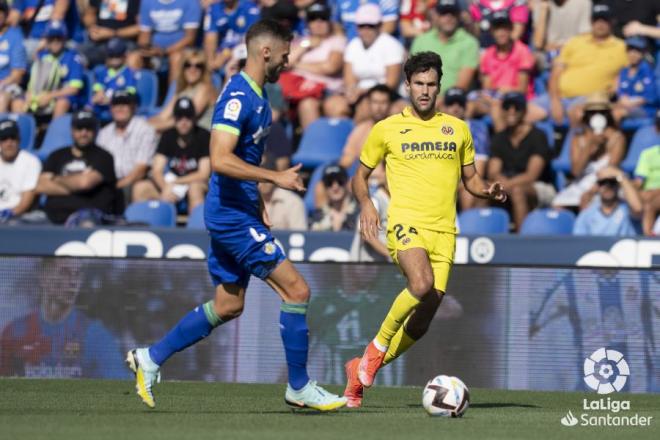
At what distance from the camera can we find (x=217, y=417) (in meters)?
8.14

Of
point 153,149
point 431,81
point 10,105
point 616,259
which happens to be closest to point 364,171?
point 431,81

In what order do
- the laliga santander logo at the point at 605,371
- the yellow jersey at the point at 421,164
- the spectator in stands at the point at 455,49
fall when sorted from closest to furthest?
the yellow jersey at the point at 421,164 → the laliga santander logo at the point at 605,371 → the spectator in stands at the point at 455,49

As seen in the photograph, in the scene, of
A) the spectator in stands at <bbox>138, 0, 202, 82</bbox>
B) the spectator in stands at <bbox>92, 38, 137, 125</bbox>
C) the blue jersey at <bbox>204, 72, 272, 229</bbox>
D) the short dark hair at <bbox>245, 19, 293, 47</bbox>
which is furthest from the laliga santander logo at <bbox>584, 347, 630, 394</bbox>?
the spectator in stands at <bbox>138, 0, 202, 82</bbox>

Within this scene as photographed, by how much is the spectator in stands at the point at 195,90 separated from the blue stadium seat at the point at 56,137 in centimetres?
106

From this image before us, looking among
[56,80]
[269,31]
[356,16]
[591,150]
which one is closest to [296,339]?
[269,31]

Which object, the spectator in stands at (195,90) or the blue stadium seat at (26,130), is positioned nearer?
the spectator in stands at (195,90)

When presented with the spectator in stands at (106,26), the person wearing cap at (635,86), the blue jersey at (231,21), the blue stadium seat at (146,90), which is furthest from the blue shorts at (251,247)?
the spectator in stands at (106,26)

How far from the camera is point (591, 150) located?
14859 millimetres

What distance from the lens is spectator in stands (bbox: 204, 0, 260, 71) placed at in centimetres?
1727

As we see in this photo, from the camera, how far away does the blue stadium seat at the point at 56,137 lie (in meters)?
16.8

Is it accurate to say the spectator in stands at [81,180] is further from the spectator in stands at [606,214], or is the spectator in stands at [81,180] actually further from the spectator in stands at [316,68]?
the spectator in stands at [606,214]

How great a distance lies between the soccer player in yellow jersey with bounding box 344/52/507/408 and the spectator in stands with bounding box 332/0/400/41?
7.35 metres

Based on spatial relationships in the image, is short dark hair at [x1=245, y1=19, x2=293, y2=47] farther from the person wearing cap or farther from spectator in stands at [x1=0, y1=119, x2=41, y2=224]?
the person wearing cap

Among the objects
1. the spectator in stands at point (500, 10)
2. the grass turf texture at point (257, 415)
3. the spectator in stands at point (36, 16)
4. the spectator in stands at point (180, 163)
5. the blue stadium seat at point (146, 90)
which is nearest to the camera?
the grass turf texture at point (257, 415)
